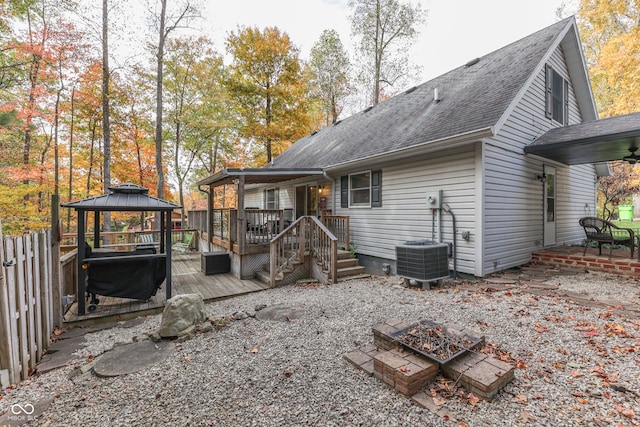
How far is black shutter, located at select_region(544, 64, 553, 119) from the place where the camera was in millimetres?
7403

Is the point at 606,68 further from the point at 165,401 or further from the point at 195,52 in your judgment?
the point at 195,52

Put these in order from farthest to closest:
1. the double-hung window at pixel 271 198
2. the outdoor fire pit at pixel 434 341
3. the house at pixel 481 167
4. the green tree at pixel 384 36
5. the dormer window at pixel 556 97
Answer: the green tree at pixel 384 36, the double-hung window at pixel 271 198, the dormer window at pixel 556 97, the house at pixel 481 167, the outdoor fire pit at pixel 434 341

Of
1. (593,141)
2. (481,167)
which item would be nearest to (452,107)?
(481,167)

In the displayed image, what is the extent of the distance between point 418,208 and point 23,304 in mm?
6873

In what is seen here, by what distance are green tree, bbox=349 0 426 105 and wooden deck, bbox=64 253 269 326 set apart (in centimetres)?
1488

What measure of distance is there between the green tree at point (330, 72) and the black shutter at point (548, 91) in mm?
13576

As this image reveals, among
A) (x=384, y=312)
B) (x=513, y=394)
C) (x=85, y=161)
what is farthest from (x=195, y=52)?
(x=513, y=394)

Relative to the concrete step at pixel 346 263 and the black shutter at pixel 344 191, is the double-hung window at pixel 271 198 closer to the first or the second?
the black shutter at pixel 344 191

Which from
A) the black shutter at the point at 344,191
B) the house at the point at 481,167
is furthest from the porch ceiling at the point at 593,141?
the black shutter at the point at 344,191

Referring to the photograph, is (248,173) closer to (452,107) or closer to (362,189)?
(362,189)

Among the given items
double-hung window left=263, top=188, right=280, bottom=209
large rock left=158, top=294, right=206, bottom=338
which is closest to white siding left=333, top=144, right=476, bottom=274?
double-hung window left=263, top=188, right=280, bottom=209

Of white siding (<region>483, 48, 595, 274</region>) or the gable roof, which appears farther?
the gable roof

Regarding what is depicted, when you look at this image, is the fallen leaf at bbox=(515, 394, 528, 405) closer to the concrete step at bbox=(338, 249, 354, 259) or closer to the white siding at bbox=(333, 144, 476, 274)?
the white siding at bbox=(333, 144, 476, 274)

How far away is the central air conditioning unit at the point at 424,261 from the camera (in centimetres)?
545
